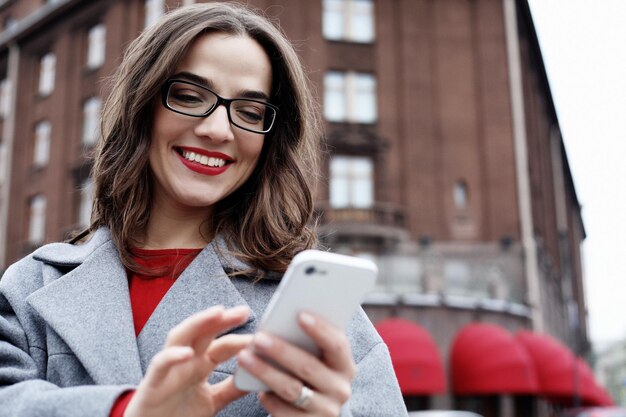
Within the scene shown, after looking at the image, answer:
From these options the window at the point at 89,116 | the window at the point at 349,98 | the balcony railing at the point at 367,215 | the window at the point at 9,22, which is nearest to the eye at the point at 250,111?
the balcony railing at the point at 367,215

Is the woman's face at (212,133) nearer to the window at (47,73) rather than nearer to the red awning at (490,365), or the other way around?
the red awning at (490,365)

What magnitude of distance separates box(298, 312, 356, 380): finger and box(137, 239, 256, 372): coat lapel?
20.2 inches

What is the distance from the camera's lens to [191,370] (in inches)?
52.7

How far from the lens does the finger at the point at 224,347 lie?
4.44ft

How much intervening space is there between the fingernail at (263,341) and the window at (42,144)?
25.7m

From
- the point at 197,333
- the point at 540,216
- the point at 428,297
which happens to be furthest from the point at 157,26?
the point at 540,216

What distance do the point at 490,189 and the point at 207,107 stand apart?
20.4 meters

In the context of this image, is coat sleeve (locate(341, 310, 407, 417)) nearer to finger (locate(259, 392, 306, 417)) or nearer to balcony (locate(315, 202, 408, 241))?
finger (locate(259, 392, 306, 417))

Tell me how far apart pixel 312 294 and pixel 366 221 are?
61.7 feet

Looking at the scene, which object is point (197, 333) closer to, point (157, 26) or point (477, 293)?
point (157, 26)

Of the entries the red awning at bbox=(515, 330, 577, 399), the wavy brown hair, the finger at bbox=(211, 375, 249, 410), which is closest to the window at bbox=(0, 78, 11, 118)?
the red awning at bbox=(515, 330, 577, 399)

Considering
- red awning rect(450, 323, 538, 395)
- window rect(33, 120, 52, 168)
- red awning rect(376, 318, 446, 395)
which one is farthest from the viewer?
window rect(33, 120, 52, 168)

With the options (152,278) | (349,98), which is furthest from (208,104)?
(349,98)

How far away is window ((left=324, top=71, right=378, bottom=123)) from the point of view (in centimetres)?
2112
